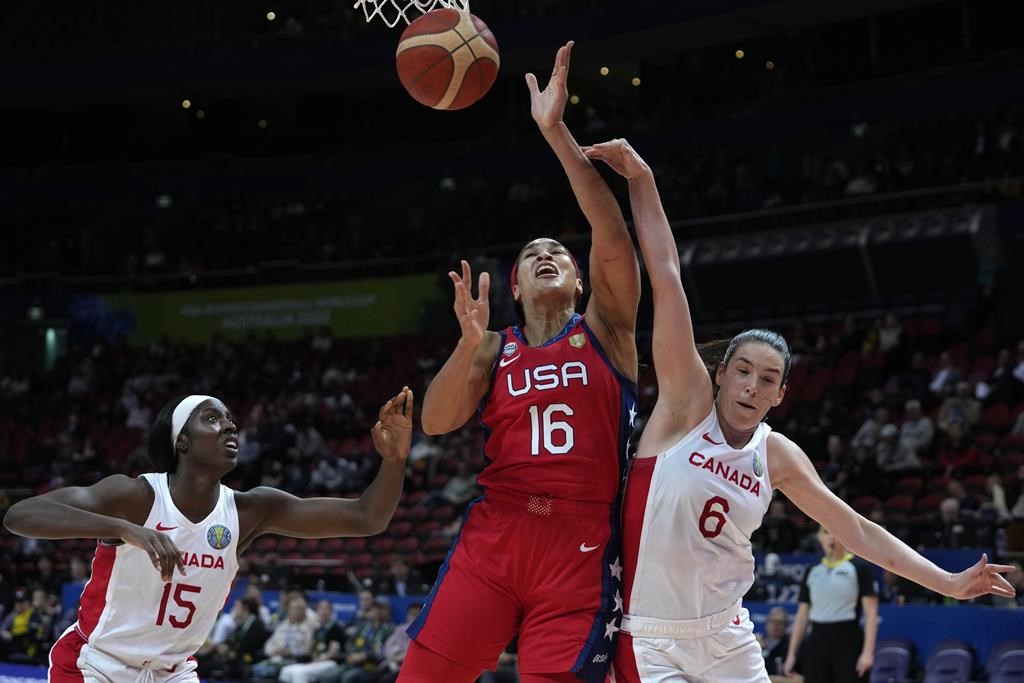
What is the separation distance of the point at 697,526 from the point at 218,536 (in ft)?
5.92

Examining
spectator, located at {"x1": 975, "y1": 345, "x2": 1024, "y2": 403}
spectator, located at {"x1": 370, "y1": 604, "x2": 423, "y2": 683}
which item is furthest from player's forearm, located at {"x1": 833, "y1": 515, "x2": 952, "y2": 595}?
spectator, located at {"x1": 975, "y1": 345, "x2": 1024, "y2": 403}

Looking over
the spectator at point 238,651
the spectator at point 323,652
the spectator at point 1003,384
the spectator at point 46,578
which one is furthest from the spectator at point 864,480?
the spectator at point 46,578

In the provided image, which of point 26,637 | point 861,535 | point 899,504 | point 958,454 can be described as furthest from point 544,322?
point 26,637

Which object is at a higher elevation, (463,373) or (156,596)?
(463,373)

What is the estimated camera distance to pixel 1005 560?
38.8ft

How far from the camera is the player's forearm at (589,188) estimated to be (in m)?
4.94

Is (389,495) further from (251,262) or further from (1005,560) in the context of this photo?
(251,262)

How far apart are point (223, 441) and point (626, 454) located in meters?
1.53

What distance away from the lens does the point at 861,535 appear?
4.75 meters

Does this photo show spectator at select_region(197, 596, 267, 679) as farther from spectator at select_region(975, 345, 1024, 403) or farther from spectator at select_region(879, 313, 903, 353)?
spectator at select_region(879, 313, 903, 353)

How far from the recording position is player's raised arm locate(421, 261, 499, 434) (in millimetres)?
4801

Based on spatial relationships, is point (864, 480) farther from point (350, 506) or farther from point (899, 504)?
point (350, 506)

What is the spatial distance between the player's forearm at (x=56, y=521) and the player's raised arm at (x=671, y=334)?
1.91m

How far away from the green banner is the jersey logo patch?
67.9ft
